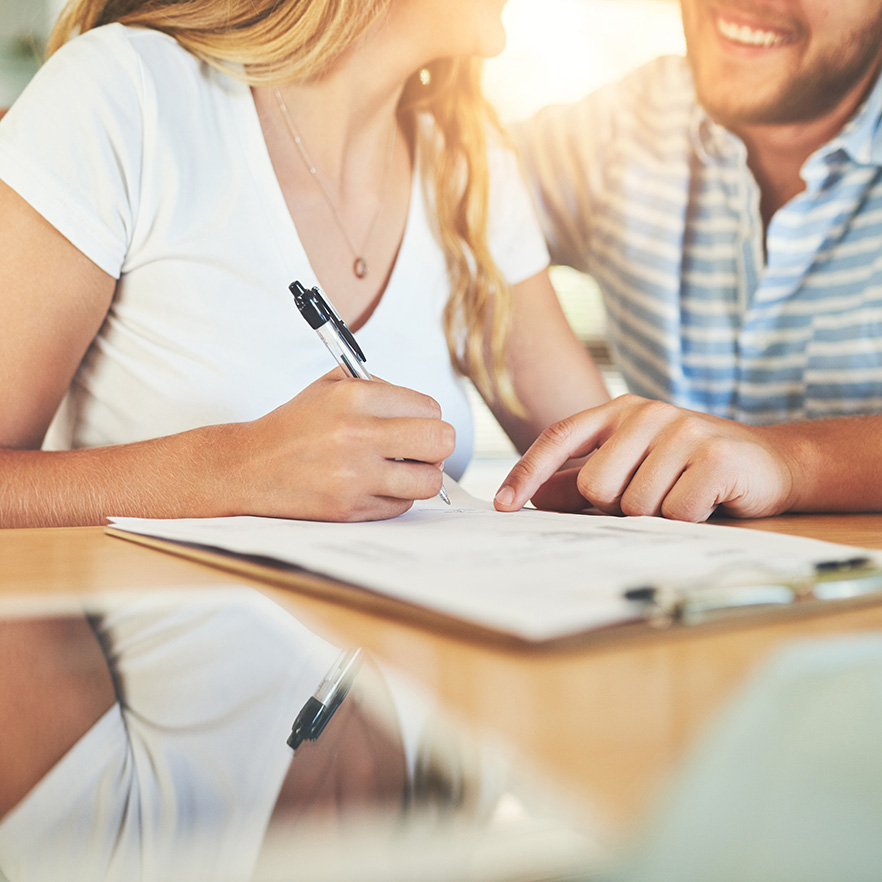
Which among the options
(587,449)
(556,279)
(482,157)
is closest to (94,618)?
(587,449)

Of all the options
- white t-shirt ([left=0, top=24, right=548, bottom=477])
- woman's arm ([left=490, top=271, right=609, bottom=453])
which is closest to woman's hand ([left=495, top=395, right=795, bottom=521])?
white t-shirt ([left=0, top=24, right=548, bottom=477])

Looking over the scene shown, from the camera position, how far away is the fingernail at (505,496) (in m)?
0.55

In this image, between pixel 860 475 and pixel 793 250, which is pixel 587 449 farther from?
pixel 793 250

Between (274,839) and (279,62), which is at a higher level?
(279,62)

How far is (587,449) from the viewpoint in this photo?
0.63m

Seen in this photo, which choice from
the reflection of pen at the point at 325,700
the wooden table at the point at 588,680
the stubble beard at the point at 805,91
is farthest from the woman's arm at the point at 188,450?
the stubble beard at the point at 805,91

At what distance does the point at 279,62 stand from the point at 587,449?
573mm

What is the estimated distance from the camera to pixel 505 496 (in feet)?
1.80

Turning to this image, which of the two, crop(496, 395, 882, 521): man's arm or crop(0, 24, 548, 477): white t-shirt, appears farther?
crop(0, 24, 548, 477): white t-shirt

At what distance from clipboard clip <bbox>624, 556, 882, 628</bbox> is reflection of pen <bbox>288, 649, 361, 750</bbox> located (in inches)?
3.5

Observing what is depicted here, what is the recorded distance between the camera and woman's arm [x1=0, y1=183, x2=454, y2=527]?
1.63ft

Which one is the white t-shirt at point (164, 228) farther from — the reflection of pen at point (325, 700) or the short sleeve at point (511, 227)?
the reflection of pen at point (325, 700)

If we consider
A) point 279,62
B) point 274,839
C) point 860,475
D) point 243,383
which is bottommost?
point 860,475

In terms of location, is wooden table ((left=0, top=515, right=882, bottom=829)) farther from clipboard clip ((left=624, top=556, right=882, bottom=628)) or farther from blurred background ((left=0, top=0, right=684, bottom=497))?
blurred background ((left=0, top=0, right=684, bottom=497))
